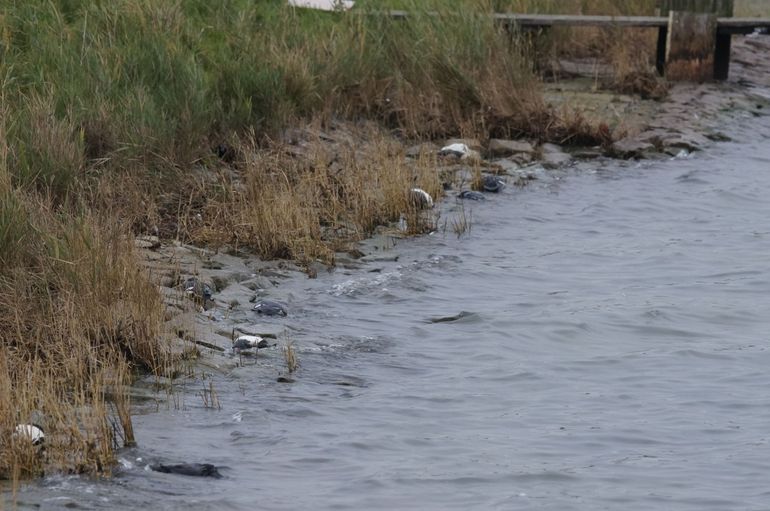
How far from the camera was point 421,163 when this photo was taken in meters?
10.4

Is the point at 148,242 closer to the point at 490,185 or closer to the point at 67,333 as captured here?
the point at 67,333

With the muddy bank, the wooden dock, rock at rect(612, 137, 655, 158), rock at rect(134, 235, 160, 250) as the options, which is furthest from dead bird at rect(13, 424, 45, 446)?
the wooden dock

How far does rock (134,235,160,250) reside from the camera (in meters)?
7.92

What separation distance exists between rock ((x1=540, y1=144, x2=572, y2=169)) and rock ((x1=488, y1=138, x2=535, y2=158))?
15 cm

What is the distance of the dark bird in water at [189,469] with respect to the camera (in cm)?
521

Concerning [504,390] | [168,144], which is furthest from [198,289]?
[168,144]

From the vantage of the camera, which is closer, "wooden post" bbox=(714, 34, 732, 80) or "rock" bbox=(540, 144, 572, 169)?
"rock" bbox=(540, 144, 572, 169)

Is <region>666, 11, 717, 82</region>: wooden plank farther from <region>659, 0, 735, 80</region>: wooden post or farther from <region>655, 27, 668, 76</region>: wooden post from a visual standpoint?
<region>655, 27, 668, 76</region>: wooden post

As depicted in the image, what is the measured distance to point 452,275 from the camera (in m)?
8.66

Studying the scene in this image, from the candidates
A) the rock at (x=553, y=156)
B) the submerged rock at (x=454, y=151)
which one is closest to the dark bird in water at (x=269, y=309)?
the submerged rock at (x=454, y=151)

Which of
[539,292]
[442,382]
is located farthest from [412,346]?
[539,292]

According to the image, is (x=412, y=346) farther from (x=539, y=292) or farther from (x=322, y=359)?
(x=539, y=292)

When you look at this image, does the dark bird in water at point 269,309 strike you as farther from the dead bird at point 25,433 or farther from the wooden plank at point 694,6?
the wooden plank at point 694,6

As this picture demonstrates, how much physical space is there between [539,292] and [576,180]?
3.37 m
